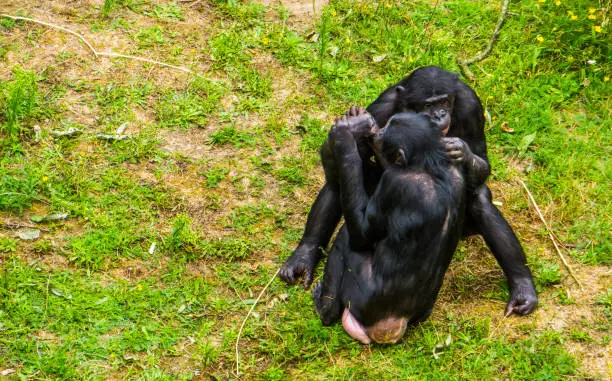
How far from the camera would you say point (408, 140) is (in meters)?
5.89

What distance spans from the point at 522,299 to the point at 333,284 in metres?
1.56

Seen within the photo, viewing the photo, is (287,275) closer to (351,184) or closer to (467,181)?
(351,184)

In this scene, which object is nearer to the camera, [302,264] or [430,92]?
[430,92]

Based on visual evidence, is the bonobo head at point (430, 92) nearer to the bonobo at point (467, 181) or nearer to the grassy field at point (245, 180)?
the bonobo at point (467, 181)

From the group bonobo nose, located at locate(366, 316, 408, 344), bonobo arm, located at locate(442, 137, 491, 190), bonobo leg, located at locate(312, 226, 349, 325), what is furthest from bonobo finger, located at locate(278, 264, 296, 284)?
bonobo arm, located at locate(442, 137, 491, 190)

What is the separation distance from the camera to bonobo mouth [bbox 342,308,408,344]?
6.04m

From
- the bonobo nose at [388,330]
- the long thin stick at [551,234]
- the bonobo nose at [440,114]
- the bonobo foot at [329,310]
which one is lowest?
the bonobo foot at [329,310]

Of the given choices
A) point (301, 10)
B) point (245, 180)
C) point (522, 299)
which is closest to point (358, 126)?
point (245, 180)

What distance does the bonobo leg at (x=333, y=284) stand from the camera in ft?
20.8

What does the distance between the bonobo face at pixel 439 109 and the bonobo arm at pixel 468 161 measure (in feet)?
0.68

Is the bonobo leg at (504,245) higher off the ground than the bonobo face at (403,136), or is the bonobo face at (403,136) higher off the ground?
the bonobo face at (403,136)

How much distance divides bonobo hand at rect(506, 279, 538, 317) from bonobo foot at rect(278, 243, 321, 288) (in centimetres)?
165

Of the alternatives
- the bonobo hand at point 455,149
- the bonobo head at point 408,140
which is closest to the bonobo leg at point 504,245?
the bonobo hand at point 455,149

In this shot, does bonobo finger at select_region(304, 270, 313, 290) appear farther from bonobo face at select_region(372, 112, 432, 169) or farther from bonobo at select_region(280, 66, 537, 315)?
bonobo face at select_region(372, 112, 432, 169)
